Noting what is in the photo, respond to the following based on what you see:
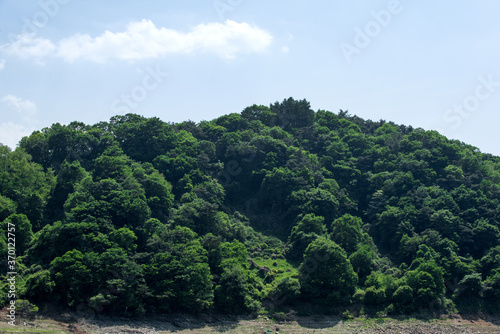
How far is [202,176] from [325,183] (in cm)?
1590

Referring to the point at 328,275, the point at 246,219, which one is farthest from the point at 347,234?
the point at 246,219

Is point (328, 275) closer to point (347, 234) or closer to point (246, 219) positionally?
point (347, 234)

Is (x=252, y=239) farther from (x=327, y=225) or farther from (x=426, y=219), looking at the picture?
(x=426, y=219)

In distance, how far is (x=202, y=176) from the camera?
6819 centimetres

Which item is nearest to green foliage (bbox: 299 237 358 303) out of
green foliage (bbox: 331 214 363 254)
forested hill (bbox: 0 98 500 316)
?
forested hill (bbox: 0 98 500 316)

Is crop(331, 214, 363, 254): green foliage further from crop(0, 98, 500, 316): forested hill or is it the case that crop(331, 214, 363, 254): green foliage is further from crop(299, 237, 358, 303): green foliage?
crop(299, 237, 358, 303): green foliage

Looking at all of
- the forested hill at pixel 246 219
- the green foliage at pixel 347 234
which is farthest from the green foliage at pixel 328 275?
the green foliage at pixel 347 234

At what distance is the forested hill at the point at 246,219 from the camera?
156 feet

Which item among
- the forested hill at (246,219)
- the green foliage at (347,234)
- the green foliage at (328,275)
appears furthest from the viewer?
the green foliage at (347,234)

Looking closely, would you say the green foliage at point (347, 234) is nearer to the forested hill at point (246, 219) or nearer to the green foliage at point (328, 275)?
the forested hill at point (246, 219)

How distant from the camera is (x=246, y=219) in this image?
67750 millimetres

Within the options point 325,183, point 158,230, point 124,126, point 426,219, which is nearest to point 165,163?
point 124,126

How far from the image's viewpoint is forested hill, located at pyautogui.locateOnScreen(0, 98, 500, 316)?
47.4 metres

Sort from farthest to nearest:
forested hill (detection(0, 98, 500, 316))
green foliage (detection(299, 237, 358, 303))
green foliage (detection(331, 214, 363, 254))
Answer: green foliage (detection(331, 214, 363, 254)) → green foliage (detection(299, 237, 358, 303)) → forested hill (detection(0, 98, 500, 316))
